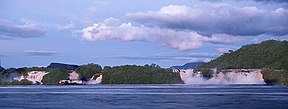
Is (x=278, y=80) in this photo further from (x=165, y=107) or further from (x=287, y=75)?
(x=165, y=107)

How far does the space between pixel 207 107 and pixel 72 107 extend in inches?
470

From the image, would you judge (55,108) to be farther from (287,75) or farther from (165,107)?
(287,75)

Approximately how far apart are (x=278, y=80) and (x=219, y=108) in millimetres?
156609

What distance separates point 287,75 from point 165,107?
15759cm

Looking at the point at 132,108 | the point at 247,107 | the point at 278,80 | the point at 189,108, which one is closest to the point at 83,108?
the point at 132,108

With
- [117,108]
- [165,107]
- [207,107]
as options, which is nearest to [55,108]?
[117,108]

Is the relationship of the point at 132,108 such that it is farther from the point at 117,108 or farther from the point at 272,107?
the point at 272,107

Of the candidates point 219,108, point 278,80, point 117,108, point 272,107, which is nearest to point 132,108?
point 117,108

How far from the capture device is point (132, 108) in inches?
1897

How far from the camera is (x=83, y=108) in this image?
48.9 meters

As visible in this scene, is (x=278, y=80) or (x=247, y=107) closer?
(x=247, y=107)

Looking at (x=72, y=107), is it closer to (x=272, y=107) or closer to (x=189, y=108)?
(x=189, y=108)

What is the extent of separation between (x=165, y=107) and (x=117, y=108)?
416 cm

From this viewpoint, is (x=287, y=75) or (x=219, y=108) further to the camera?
(x=287, y=75)
